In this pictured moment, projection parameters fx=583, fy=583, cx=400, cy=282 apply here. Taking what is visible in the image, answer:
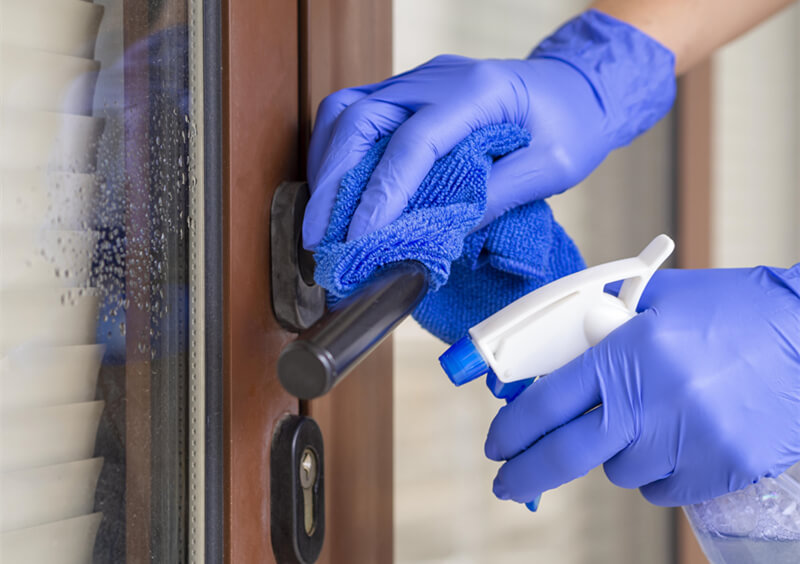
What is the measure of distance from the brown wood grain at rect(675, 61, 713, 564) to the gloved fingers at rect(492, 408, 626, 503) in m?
0.90

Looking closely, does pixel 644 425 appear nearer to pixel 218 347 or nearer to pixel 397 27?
pixel 218 347

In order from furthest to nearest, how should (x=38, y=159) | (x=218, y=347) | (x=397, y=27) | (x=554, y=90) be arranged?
1. (x=397, y=27)
2. (x=554, y=90)
3. (x=218, y=347)
4. (x=38, y=159)

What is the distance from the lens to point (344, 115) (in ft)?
1.39

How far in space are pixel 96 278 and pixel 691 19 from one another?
72 cm

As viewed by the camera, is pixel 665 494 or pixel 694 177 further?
pixel 694 177

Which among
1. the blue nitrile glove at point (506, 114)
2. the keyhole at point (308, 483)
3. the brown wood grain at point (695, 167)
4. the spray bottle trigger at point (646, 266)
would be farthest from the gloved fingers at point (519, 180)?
the brown wood grain at point (695, 167)

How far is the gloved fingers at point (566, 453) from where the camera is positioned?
0.43 meters

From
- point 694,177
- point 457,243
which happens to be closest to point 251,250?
point 457,243

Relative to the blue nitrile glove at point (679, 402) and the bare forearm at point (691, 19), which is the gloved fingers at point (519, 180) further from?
the bare forearm at point (691, 19)

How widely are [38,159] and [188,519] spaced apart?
226 millimetres

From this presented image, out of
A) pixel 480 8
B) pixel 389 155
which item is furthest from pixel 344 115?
pixel 480 8

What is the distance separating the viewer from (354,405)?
55 centimetres

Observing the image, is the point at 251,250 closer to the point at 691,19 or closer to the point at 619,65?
the point at 619,65

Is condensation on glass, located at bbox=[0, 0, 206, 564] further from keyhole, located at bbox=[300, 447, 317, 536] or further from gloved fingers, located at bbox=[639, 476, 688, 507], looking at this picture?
gloved fingers, located at bbox=[639, 476, 688, 507]
